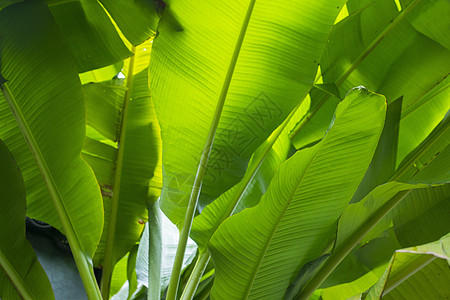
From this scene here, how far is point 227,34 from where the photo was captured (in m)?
0.60

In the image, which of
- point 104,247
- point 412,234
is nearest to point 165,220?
point 104,247

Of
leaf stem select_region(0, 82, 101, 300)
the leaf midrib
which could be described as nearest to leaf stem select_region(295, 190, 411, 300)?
the leaf midrib

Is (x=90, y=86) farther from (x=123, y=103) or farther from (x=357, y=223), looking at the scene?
(x=357, y=223)

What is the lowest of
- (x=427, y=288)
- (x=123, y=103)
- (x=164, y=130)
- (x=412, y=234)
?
(x=427, y=288)

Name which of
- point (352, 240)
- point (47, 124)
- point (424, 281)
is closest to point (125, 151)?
point (47, 124)

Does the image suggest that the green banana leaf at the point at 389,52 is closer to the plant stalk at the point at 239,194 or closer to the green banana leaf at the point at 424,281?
the plant stalk at the point at 239,194

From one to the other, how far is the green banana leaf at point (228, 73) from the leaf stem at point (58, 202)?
0.58ft

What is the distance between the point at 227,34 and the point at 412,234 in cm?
40

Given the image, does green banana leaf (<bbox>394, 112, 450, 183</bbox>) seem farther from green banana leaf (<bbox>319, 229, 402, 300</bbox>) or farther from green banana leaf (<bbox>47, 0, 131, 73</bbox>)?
green banana leaf (<bbox>47, 0, 131, 73</bbox>)

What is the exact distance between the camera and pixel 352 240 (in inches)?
24.0

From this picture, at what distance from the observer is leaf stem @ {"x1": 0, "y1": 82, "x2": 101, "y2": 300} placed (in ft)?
2.02

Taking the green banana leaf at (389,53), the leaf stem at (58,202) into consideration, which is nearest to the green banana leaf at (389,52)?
the green banana leaf at (389,53)

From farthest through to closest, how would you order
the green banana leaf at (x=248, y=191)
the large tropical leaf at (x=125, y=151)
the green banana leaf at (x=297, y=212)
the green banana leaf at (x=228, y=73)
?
the large tropical leaf at (x=125, y=151)
the green banana leaf at (x=248, y=191)
the green banana leaf at (x=228, y=73)
the green banana leaf at (x=297, y=212)

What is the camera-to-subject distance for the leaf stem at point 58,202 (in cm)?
62
